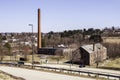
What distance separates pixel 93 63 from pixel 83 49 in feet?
17.8

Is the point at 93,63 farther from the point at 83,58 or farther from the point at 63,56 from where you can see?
the point at 63,56

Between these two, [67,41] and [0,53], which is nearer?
[0,53]

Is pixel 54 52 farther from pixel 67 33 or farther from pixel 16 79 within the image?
pixel 67 33

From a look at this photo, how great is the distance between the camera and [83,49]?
7375cm

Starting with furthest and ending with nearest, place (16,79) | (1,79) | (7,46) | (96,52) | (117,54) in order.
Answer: (7,46) → (117,54) → (96,52) → (16,79) → (1,79)

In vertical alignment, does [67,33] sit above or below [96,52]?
above

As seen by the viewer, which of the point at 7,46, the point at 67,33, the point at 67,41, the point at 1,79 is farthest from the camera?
the point at 67,33

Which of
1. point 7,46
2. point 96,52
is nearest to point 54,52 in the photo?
point 7,46

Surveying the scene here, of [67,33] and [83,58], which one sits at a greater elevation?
[67,33]

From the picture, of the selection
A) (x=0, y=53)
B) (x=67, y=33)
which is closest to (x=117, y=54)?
(x=0, y=53)

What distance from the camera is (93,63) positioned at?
75.8 m

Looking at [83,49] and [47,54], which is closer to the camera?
[83,49]

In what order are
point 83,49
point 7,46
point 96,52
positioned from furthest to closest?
point 7,46, point 96,52, point 83,49

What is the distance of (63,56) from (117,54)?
19321mm
